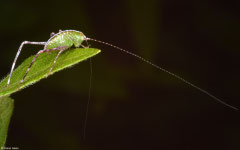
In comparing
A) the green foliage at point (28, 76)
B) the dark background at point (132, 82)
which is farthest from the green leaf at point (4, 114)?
the dark background at point (132, 82)

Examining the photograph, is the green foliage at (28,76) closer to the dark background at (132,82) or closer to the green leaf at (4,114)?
the green leaf at (4,114)

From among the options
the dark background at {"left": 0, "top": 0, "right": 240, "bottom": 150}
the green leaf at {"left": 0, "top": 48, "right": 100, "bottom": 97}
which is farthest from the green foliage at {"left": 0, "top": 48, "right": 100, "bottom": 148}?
the dark background at {"left": 0, "top": 0, "right": 240, "bottom": 150}

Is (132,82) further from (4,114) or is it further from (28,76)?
(4,114)

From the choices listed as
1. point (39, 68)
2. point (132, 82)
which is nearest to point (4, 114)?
point (39, 68)

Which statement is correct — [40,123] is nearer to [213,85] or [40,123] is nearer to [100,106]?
[100,106]

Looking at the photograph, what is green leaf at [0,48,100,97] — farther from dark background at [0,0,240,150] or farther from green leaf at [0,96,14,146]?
dark background at [0,0,240,150]

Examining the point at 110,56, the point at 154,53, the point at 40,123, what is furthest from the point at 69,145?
the point at 154,53

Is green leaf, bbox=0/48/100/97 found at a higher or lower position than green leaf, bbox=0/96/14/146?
higher
